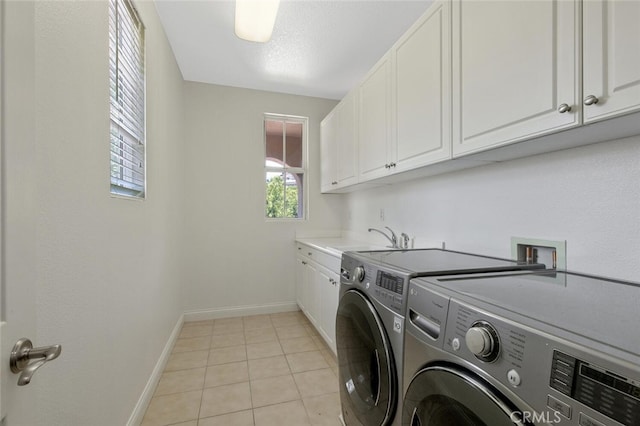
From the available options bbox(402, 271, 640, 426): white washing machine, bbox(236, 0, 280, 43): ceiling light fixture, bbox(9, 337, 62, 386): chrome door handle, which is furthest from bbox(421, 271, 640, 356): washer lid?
bbox(236, 0, 280, 43): ceiling light fixture

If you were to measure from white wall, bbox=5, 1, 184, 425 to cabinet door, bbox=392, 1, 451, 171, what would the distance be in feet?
4.95

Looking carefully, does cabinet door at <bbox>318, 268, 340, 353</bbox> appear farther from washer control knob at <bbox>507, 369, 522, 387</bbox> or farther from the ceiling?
the ceiling

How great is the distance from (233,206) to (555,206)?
290 cm

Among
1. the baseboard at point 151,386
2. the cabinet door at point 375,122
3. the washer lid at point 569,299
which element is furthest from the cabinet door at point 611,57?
the baseboard at point 151,386

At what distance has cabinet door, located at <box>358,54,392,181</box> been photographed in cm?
197

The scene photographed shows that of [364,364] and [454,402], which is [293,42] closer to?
[364,364]

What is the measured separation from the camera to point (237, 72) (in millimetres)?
2936

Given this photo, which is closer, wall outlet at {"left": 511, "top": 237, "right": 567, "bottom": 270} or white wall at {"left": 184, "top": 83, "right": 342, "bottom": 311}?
wall outlet at {"left": 511, "top": 237, "right": 567, "bottom": 270}

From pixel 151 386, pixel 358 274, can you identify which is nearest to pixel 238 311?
pixel 151 386

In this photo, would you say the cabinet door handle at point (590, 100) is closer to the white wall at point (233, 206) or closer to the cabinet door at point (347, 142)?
the cabinet door at point (347, 142)

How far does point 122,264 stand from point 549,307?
174 cm

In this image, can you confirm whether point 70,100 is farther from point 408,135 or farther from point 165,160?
point 408,135

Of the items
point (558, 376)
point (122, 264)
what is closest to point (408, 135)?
point (558, 376)

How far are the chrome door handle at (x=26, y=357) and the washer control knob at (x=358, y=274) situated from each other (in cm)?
108
